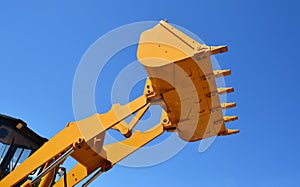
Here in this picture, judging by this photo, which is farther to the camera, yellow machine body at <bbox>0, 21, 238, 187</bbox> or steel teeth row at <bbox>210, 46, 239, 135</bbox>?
yellow machine body at <bbox>0, 21, 238, 187</bbox>

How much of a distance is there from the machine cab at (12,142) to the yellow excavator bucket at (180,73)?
211 cm

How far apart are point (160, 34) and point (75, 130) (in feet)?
4.95

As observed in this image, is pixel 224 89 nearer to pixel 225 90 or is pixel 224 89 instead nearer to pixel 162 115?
pixel 225 90

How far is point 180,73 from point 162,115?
946 millimetres

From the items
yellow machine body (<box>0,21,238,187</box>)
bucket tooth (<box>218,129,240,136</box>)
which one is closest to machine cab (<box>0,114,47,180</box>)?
yellow machine body (<box>0,21,238,187</box>)

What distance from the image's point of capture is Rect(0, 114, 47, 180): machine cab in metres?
5.39

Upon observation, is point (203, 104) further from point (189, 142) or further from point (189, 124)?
point (189, 142)

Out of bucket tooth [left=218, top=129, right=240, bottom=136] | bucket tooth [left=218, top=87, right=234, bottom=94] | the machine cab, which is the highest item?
the machine cab

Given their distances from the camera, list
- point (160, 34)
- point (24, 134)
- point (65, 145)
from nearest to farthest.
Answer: point (160, 34) < point (65, 145) < point (24, 134)

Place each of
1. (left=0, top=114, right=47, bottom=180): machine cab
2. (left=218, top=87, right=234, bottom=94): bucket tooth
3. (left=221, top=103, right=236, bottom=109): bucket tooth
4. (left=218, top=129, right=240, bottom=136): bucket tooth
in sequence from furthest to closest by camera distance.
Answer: (left=0, top=114, right=47, bottom=180): machine cab → (left=218, top=129, right=240, bottom=136): bucket tooth → (left=221, top=103, right=236, bottom=109): bucket tooth → (left=218, top=87, right=234, bottom=94): bucket tooth

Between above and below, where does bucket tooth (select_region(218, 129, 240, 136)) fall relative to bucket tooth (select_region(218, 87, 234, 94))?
below

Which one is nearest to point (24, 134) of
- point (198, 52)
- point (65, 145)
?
point (65, 145)

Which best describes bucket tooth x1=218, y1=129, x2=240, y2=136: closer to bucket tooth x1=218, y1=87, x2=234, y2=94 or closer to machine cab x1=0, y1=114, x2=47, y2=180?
bucket tooth x1=218, y1=87, x2=234, y2=94

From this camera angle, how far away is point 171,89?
444cm
